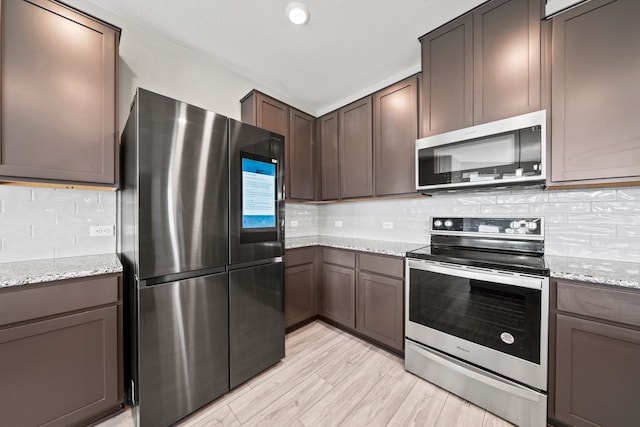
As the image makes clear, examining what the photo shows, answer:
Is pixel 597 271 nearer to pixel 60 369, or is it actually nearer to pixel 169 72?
pixel 60 369

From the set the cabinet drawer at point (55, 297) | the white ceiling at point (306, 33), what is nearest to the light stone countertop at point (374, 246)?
the cabinet drawer at point (55, 297)

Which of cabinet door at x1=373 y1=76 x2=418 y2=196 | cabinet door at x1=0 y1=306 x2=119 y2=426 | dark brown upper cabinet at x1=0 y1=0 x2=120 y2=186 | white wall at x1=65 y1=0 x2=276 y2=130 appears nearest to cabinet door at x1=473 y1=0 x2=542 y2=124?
cabinet door at x1=373 y1=76 x2=418 y2=196

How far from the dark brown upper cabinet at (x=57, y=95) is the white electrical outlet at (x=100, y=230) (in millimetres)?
445

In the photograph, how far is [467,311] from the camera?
63.4 inches

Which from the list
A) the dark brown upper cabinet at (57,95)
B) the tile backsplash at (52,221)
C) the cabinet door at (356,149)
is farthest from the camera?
the cabinet door at (356,149)

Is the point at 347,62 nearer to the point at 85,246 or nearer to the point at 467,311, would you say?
the point at 467,311

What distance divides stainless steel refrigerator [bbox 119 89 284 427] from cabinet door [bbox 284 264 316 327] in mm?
570

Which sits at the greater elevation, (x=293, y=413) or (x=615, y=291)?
(x=615, y=291)

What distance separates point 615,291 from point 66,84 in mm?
3262

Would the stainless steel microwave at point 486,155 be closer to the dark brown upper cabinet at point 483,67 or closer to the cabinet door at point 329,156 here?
the dark brown upper cabinet at point 483,67

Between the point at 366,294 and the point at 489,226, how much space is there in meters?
1.24

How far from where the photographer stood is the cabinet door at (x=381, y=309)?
2.08m

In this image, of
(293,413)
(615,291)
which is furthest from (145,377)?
(615,291)

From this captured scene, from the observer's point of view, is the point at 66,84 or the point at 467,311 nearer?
the point at 66,84
